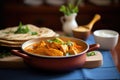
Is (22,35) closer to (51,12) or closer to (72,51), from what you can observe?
(72,51)

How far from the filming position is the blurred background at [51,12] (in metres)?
2.71

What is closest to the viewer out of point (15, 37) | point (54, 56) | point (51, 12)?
point (54, 56)

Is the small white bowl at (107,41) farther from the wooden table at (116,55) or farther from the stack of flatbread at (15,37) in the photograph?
the stack of flatbread at (15,37)

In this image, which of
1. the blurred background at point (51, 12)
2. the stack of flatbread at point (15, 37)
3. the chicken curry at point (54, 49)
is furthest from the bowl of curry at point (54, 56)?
the blurred background at point (51, 12)

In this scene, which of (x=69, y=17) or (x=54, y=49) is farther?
(x=69, y=17)

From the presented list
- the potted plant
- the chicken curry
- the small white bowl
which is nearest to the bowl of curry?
the chicken curry

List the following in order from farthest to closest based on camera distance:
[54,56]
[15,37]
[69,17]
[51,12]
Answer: [51,12]
[69,17]
[15,37]
[54,56]

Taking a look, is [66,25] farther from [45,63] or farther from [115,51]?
[45,63]

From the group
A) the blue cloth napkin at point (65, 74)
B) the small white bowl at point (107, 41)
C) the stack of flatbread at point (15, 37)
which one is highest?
the stack of flatbread at point (15, 37)

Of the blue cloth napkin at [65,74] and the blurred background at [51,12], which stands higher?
the blurred background at [51,12]

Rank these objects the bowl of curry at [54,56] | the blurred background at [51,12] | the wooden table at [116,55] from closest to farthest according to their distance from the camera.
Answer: the bowl of curry at [54,56] → the wooden table at [116,55] → the blurred background at [51,12]

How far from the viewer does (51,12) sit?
2.72 metres

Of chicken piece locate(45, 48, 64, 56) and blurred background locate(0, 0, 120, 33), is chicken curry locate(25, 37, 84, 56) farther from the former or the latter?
blurred background locate(0, 0, 120, 33)

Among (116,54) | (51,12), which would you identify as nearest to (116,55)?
(116,54)
